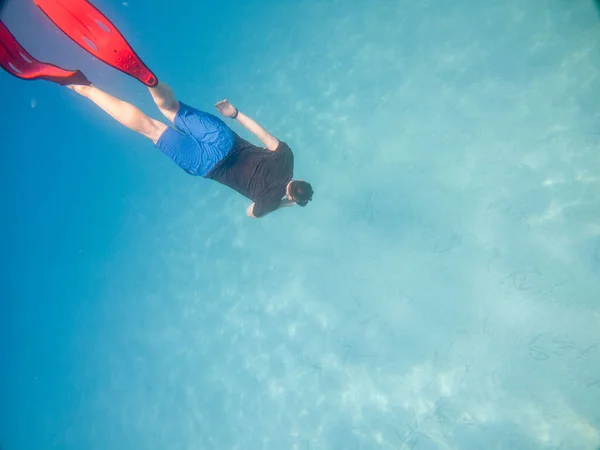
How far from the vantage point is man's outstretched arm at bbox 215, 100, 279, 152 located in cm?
497

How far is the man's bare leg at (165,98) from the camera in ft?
14.1

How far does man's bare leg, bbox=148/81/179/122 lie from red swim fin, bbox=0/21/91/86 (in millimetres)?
834

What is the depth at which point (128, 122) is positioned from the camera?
4438 millimetres

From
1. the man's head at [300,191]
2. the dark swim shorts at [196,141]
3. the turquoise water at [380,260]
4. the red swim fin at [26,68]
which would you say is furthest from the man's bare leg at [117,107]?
the turquoise water at [380,260]

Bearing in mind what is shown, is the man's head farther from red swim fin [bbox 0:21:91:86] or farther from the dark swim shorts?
red swim fin [bbox 0:21:91:86]

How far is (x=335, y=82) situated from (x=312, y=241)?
5930 mm

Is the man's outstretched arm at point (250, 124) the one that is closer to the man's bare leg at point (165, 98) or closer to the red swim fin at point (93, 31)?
the man's bare leg at point (165, 98)

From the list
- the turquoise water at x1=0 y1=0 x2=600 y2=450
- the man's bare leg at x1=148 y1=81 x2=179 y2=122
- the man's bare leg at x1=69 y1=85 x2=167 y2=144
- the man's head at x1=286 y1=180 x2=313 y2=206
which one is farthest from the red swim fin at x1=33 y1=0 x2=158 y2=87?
the turquoise water at x1=0 y1=0 x2=600 y2=450

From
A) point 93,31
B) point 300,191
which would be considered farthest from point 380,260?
point 93,31

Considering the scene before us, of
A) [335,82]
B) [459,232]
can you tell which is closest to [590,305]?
[459,232]

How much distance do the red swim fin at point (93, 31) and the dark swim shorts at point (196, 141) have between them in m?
1.04

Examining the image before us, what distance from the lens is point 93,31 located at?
3.77 metres

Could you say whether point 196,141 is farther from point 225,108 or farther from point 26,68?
point 26,68

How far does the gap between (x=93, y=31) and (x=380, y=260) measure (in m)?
7.55
